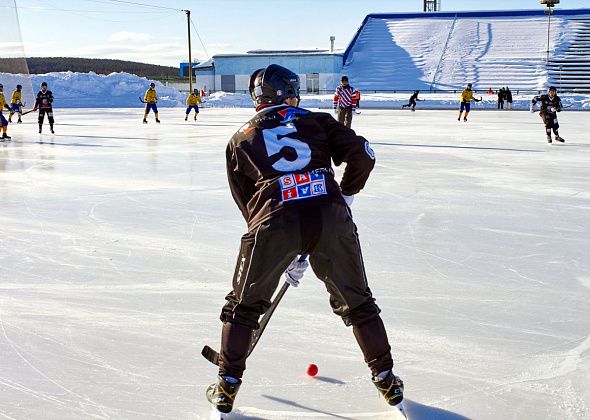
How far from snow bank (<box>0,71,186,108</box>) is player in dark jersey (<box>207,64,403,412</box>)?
123 feet

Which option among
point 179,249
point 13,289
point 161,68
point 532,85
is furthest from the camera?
point 161,68

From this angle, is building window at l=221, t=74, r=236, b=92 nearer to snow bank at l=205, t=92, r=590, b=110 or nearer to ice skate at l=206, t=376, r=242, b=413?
snow bank at l=205, t=92, r=590, b=110

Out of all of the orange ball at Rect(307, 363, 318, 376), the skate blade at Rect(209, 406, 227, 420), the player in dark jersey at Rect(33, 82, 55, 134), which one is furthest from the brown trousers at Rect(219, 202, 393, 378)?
the player in dark jersey at Rect(33, 82, 55, 134)

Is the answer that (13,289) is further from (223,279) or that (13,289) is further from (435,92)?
(435,92)

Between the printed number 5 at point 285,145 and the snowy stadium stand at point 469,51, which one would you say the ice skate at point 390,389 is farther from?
the snowy stadium stand at point 469,51

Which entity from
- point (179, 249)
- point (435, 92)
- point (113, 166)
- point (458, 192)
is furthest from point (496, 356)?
point (435, 92)

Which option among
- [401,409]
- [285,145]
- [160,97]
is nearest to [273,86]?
[285,145]

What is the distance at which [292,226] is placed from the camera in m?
2.28

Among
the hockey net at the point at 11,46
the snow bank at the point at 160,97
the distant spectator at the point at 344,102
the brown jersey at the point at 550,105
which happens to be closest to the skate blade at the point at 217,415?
the brown jersey at the point at 550,105

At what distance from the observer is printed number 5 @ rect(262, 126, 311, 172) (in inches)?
92.8

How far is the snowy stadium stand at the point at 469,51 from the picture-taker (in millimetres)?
39000

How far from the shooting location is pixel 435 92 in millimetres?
38406

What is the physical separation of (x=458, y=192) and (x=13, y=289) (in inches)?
195

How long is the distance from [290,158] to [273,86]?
1.01 feet
